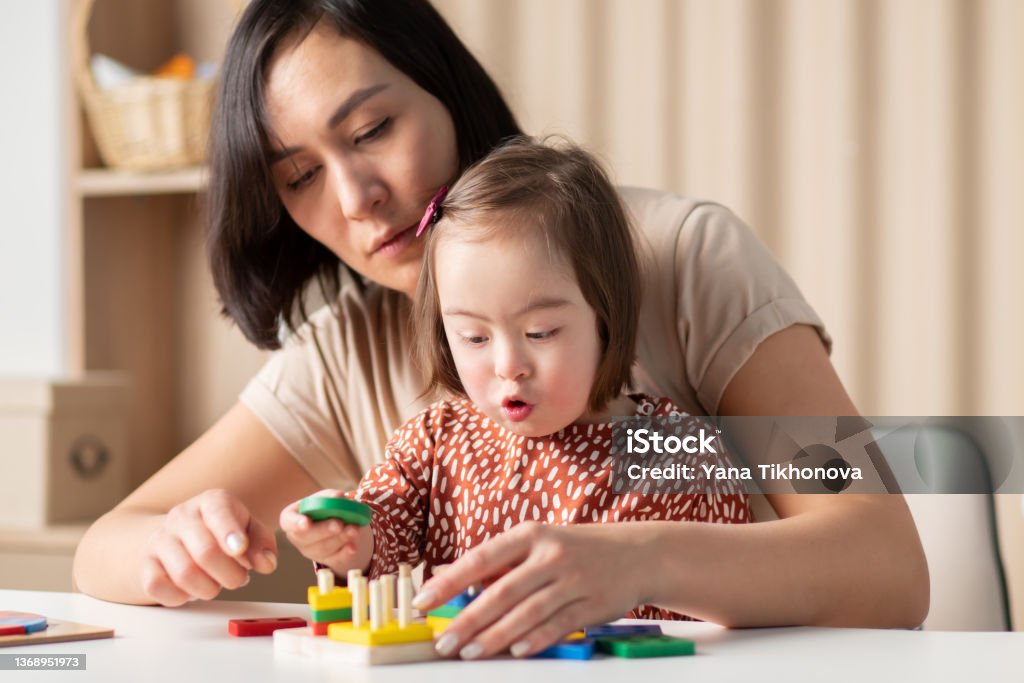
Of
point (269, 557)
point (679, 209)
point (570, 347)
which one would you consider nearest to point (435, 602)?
point (269, 557)

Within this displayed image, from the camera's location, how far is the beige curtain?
211 centimetres

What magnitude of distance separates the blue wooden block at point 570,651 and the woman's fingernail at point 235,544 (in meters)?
0.26

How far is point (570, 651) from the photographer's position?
0.71 metres

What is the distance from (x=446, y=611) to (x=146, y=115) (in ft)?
5.77

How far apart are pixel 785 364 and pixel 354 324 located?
547 mm

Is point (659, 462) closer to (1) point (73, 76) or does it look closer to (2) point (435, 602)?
(2) point (435, 602)

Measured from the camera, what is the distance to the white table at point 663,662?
65cm

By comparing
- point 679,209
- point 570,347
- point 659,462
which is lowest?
point 659,462

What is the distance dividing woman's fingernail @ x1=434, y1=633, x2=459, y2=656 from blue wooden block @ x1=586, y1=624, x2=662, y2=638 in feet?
0.31

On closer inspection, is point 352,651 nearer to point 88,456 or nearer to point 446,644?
point 446,644

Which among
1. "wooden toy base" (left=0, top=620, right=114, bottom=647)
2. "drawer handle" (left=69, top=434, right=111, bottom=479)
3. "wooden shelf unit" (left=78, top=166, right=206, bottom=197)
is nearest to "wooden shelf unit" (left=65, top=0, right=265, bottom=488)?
"wooden shelf unit" (left=78, top=166, right=206, bottom=197)

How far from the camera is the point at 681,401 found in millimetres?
1192

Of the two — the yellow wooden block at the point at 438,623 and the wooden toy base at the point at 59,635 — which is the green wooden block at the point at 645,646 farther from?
the wooden toy base at the point at 59,635

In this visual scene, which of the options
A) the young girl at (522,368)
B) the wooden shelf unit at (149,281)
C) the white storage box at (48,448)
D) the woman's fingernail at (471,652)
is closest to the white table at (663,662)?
the woman's fingernail at (471,652)
